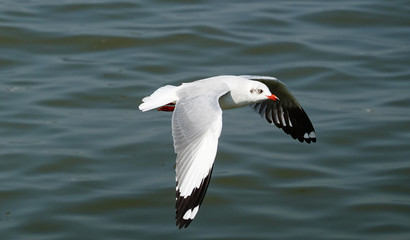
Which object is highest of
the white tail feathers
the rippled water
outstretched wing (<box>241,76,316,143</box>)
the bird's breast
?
the white tail feathers

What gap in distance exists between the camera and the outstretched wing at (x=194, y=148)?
17.9ft

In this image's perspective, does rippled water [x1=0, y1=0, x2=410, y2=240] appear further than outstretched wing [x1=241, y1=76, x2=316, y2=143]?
Yes

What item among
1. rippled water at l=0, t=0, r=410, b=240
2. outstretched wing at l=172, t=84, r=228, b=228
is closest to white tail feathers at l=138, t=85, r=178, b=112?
outstretched wing at l=172, t=84, r=228, b=228

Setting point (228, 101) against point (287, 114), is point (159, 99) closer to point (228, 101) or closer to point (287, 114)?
point (228, 101)

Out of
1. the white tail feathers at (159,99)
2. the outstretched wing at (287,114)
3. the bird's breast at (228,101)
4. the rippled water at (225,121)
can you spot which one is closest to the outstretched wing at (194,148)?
the white tail feathers at (159,99)

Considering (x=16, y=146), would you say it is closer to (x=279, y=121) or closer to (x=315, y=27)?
(x=279, y=121)

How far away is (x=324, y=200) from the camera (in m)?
8.26

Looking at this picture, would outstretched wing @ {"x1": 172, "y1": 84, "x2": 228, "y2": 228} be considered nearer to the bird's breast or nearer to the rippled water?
the bird's breast

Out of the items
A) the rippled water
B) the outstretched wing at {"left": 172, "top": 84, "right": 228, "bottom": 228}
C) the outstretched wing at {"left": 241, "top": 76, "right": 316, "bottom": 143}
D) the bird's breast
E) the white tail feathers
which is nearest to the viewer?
the outstretched wing at {"left": 172, "top": 84, "right": 228, "bottom": 228}

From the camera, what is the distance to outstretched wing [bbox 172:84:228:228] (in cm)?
544

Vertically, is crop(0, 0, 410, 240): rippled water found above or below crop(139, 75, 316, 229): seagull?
below

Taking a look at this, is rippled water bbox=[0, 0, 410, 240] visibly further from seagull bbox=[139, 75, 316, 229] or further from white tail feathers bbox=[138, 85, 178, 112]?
white tail feathers bbox=[138, 85, 178, 112]

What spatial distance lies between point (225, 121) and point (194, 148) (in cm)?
392

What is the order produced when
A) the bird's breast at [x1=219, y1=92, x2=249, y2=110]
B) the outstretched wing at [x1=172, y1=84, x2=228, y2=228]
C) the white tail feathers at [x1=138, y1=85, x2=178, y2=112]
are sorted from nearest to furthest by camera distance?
the outstretched wing at [x1=172, y1=84, x2=228, y2=228]
the white tail feathers at [x1=138, y1=85, x2=178, y2=112]
the bird's breast at [x1=219, y1=92, x2=249, y2=110]
